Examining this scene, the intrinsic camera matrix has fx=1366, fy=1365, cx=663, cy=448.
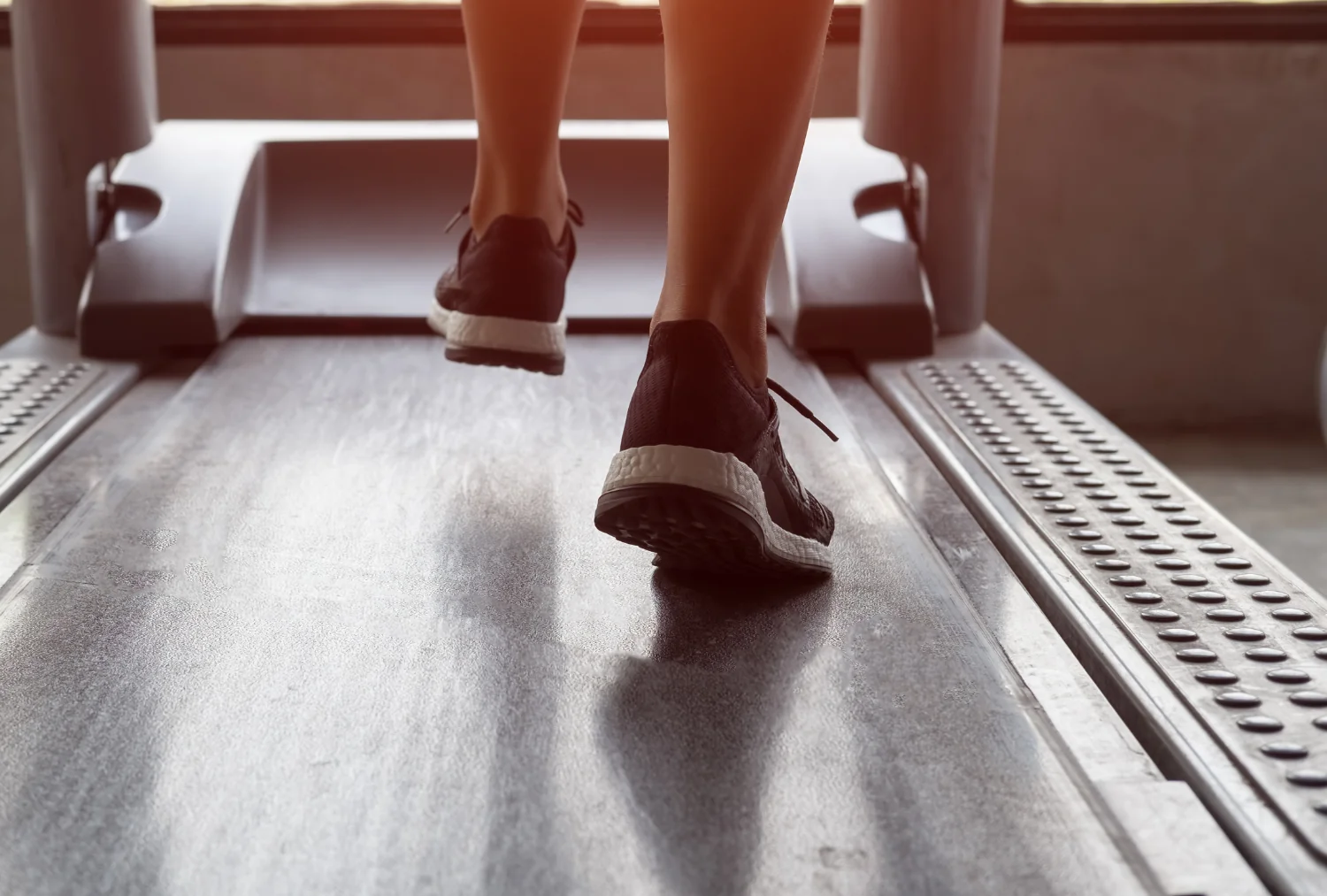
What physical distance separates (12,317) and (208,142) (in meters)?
0.92

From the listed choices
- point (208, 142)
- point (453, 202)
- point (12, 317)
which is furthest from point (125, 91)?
point (12, 317)

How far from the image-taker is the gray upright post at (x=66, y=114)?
1.92 meters

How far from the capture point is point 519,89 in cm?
142

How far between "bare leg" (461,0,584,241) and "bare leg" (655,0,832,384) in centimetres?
44

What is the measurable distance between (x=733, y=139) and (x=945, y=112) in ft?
3.55

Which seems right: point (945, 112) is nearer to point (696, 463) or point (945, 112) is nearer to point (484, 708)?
point (696, 463)

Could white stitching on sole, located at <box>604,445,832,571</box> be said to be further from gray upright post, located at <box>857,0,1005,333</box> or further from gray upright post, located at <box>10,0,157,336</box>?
gray upright post, located at <box>10,0,157,336</box>

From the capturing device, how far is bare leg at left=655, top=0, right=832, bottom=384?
96 cm

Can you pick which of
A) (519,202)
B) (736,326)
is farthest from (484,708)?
(519,202)

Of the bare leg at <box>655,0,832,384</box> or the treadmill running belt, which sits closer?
the treadmill running belt

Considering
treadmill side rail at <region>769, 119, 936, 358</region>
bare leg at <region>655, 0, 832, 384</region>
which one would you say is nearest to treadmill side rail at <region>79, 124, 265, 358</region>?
treadmill side rail at <region>769, 119, 936, 358</region>

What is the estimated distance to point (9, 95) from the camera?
8.84 feet

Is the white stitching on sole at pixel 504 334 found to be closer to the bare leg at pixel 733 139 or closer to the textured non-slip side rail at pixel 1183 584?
the bare leg at pixel 733 139

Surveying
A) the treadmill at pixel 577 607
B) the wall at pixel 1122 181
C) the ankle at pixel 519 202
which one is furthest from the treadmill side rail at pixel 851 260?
the wall at pixel 1122 181
